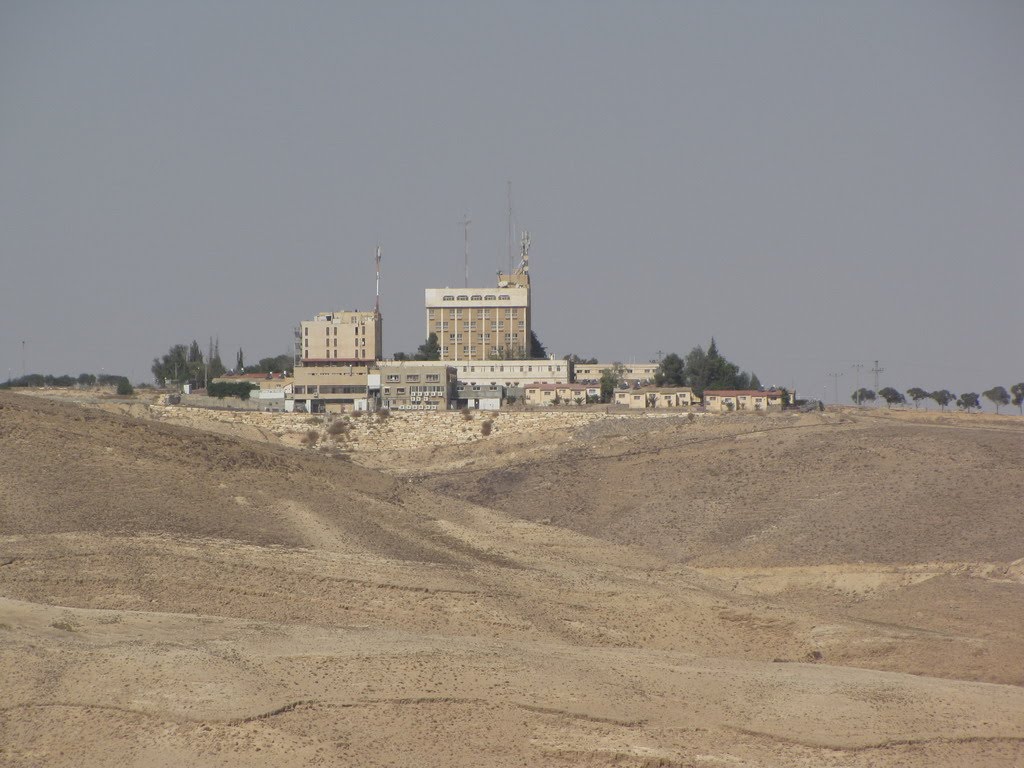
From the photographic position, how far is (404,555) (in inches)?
1767

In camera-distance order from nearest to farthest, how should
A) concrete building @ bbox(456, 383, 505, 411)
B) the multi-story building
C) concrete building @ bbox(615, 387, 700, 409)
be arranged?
1. concrete building @ bbox(615, 387, 700, 409)
2. concrete building @ bbox(456, 383, 505, 411)
3. the multi-story building

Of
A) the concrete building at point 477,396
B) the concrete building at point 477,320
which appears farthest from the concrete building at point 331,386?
the concrete building at point 477,320

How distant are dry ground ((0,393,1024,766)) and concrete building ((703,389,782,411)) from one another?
37.9 meters

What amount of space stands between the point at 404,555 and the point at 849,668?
16.1 meters

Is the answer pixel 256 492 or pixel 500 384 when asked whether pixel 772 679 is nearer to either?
pixel 256 492

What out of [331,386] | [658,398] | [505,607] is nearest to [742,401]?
[658,398]

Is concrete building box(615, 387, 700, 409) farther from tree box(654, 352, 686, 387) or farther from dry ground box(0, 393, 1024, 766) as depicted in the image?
dry ground box(0, 393, 1024, 766)

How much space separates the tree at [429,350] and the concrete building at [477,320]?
478cm

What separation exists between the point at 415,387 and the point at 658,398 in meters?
20.0

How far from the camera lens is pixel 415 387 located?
11988 cm

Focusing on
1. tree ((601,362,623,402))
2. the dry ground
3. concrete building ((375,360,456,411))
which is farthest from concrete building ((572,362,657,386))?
the dry ground

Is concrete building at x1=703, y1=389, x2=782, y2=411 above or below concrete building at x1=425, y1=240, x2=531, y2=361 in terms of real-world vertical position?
below

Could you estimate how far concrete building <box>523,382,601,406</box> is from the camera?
123000 mm

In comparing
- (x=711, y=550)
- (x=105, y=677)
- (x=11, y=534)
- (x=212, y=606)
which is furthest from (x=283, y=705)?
(x=711, y=550)
